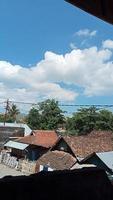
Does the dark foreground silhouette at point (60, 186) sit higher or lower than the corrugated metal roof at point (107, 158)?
higher

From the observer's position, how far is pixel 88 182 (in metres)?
2.42

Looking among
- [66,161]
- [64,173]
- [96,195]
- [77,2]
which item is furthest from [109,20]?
[66,161]

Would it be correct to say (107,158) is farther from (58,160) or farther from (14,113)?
(14,113)

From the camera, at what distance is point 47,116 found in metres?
40.7

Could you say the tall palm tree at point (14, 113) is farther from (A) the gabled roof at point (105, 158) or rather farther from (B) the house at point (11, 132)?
(A) the gabled roof at point (105, 158)

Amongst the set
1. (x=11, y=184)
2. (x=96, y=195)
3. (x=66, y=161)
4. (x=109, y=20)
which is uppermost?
(x=109, y=20)

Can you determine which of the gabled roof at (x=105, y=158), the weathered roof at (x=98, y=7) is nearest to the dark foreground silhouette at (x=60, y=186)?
the weathered roof at (x=98, y=7)

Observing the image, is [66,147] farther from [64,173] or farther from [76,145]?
[64,173]

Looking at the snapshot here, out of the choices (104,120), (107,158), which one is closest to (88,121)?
(104,120)

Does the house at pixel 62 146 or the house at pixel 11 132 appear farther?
the house at pixel 11 132

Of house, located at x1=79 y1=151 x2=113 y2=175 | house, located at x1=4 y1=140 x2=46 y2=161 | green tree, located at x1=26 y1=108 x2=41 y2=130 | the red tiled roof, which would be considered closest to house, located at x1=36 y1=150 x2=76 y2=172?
house, located at x1=79 y1=151 x2=113 y2=175

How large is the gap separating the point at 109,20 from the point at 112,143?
21.7m

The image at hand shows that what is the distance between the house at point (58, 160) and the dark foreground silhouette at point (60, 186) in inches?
718

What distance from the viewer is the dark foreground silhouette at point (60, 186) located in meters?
1.95
